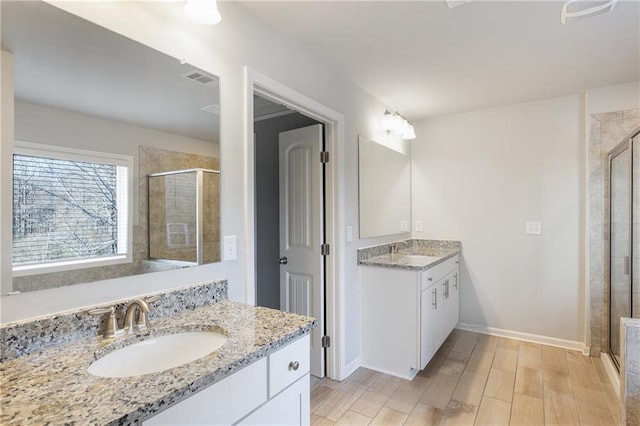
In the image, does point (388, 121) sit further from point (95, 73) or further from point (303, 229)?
point (95, 73)

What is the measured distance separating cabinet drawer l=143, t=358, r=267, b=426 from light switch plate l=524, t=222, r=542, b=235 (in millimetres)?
3176

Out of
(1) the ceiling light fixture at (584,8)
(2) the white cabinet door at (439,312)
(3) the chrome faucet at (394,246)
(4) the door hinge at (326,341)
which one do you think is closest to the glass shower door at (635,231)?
(1) the ceiling light fixture at (584,8)

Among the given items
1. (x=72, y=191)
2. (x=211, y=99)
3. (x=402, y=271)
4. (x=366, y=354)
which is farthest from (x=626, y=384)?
(x=72, y=191)

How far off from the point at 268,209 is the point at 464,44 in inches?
82.4

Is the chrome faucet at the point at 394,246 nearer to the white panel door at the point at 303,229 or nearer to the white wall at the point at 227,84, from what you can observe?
the white wall at the point at 227,84

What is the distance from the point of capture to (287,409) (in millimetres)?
1174

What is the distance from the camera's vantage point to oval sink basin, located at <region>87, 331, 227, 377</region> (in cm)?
102

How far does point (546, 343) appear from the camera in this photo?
322cm

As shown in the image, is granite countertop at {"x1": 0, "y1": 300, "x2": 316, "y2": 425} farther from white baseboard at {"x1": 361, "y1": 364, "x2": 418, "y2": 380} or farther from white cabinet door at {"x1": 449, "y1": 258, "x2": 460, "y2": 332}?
white cabinet door at {"x1": 449, "y1": 258, "x2": 460, "y2": 332}

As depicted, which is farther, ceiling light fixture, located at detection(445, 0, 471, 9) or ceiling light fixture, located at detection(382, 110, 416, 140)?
ceiling light fixture, located at detection(382, 110, 416, 140)

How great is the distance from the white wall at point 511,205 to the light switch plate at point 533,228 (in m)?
0.03

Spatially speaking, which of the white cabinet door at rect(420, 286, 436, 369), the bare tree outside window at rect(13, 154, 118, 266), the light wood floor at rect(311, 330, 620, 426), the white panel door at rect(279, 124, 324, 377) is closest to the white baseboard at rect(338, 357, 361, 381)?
the light wood floor at rect(311, 330, 620, 426)

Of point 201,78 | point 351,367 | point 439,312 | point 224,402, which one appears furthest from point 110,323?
point 439,312

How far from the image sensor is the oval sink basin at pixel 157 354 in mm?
1024
